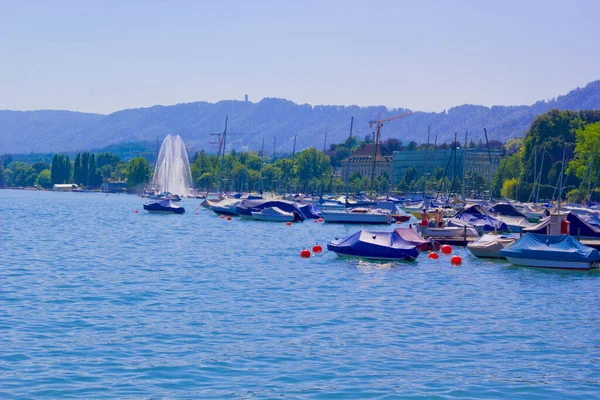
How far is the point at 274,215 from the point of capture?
333 feet

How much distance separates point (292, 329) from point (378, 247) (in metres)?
22.4

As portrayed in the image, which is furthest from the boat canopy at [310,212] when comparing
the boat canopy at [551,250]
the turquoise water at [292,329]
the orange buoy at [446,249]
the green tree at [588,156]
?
the boat canopy at [551,250]

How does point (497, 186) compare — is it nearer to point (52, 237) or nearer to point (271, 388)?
point (52, 237)

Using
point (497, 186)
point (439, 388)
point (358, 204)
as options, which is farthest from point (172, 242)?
point (497, 186)

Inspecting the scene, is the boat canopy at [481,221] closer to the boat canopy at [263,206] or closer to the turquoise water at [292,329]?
the turquoise water at [292,329]

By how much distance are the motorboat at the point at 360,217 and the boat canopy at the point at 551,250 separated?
43.6 m

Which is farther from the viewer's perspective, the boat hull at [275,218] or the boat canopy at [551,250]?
the boat hull at [275,218]

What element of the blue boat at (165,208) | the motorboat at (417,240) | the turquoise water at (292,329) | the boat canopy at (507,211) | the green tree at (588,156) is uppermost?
the green tree at (588,156)

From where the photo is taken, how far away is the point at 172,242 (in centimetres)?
6712

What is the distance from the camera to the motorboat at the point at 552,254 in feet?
157

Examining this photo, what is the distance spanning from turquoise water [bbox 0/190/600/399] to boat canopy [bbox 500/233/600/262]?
2.92ft

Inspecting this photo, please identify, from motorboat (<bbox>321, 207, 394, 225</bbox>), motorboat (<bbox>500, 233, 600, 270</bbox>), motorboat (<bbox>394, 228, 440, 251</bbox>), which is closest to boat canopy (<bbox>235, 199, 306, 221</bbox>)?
motorboat (<bbox>321, 207, 394, 225</bbox>)

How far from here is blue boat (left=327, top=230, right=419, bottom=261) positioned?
50.0 metres

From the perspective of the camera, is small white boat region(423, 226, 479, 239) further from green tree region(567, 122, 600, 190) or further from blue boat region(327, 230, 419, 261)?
green tree region(567, 122, 600, 190)
